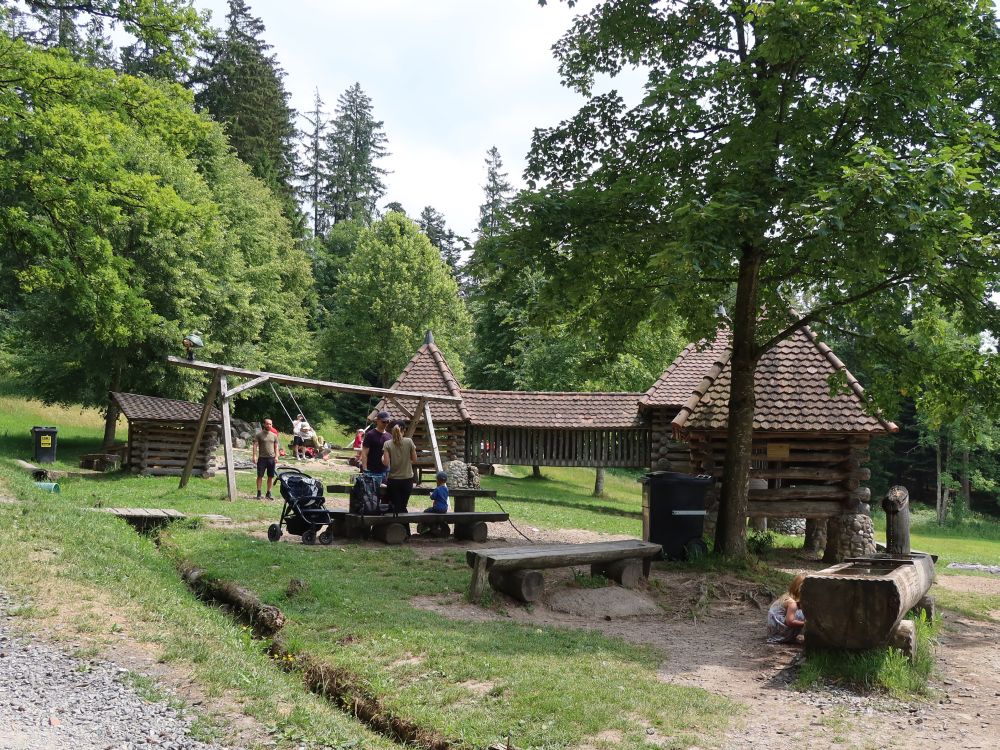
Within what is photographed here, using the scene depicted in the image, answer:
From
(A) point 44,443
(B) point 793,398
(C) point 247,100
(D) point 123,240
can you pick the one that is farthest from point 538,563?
(C) point 247,100

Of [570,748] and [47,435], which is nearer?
[570,748]

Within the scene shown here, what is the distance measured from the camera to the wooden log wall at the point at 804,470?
586 inches

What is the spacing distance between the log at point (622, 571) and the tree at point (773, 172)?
8.52 ft

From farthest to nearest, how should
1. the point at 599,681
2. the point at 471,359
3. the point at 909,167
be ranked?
the point at 471,359
the point at 909,167
the point at 599,681

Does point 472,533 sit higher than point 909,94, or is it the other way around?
point 909,94

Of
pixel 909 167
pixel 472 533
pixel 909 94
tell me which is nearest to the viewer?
pixel 909 167

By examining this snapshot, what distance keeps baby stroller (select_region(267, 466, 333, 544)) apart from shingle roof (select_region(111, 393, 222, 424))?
10801 millimetres

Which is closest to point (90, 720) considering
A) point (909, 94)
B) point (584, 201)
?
point (584, 201)

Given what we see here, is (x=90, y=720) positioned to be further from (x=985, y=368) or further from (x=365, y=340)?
(x=365, y=340)

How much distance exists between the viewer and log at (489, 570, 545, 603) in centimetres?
955

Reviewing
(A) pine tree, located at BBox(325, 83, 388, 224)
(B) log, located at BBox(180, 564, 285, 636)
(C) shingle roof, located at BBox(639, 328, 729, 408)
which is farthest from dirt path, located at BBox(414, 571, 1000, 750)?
(A) pine tree, located at BBox(325, 83, 388, 224)

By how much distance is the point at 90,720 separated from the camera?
17.2 feet

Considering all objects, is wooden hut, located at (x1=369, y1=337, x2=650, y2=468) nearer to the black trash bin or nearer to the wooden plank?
the black trash bin

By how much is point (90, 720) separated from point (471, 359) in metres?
41.2
